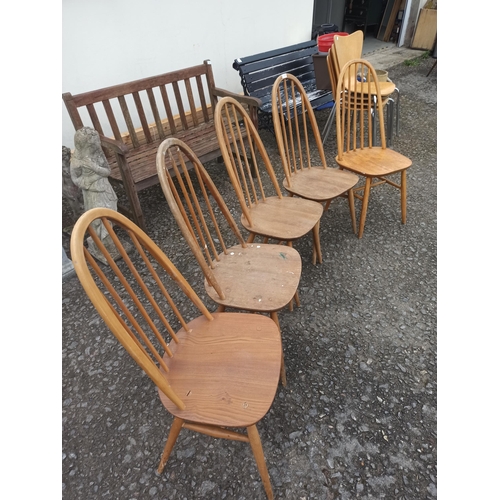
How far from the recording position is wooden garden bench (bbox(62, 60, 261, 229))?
2223 mm

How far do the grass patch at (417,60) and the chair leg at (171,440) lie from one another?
20.8 ft

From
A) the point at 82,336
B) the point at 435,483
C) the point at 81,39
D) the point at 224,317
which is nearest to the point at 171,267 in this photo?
the point at 224,317

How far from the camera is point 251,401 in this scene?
3.39 feet

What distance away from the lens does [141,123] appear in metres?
2.70

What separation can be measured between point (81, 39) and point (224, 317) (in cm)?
250

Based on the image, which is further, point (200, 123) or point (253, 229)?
point (200, 123)

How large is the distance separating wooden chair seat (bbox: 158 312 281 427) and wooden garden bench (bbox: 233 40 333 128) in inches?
93.4

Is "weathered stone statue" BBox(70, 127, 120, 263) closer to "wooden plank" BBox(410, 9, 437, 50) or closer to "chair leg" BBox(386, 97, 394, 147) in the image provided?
"chair leg" BBox(386, 97, 394, 147)

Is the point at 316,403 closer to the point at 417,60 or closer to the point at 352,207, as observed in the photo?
the point at 352,207

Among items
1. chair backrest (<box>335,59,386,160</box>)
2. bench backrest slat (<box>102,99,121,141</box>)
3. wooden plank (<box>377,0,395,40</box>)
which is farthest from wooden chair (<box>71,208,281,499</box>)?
wooden plank (<box>377,0,395,40</box>)

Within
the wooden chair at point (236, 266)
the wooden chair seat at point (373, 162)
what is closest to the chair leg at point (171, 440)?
the wooden chair at point (236, 266)

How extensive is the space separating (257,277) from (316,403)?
2.15ft

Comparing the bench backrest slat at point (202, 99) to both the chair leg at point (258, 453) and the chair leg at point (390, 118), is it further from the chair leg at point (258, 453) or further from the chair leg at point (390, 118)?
the chair leg at point (258, 453)

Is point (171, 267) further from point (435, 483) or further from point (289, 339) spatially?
point (435, 483)
